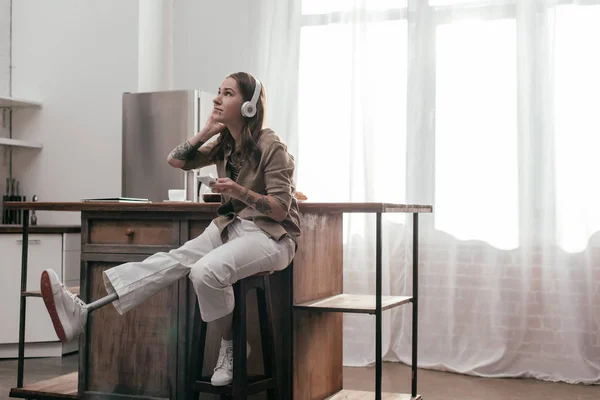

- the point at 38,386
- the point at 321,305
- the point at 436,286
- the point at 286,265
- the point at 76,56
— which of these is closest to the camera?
the point at 286,265

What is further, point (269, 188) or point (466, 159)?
point (466, 159)

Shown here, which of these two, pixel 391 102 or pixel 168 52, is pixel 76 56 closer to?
pixel 168 52

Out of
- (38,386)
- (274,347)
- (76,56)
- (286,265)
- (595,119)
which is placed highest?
(76,56)

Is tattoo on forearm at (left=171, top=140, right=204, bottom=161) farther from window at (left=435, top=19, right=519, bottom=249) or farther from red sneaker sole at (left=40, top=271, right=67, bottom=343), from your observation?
window at (left=435, top=19, right=519, bottom=249)

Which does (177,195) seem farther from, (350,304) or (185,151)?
(350,304)

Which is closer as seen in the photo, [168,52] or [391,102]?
[391,102]

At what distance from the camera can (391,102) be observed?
16.9 feet

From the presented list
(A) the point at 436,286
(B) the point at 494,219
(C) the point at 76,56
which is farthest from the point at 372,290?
(C) the point at 76,56

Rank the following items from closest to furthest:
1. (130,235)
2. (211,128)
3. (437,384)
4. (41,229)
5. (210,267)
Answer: (210,267) → (211,128) → (130,235) → (437,384) → (41,229)

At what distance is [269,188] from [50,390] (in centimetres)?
155

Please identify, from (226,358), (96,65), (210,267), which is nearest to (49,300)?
(210,267)

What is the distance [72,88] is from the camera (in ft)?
18.9

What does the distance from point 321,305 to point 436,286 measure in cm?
188

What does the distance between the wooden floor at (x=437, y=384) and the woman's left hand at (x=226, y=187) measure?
1.84 metres
